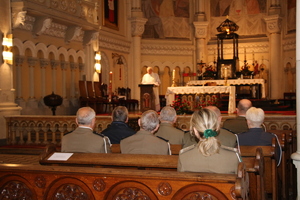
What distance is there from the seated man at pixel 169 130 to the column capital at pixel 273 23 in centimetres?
1653

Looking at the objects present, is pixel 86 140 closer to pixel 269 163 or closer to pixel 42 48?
pixel 269 163

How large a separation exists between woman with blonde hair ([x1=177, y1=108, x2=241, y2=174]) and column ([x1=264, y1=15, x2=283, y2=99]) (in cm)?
1845

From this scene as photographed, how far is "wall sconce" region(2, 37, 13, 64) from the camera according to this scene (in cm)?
1129

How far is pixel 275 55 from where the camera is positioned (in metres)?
20.6

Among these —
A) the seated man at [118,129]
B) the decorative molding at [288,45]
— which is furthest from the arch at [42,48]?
the decorative molding at [288,45]

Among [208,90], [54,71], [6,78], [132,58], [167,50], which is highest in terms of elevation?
[167,50]

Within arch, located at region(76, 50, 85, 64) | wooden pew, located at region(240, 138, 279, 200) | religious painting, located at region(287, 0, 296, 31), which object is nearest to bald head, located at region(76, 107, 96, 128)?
wooden pew, located at region(240, 138, 279, 200)

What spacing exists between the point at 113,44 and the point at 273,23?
7918 millimetres

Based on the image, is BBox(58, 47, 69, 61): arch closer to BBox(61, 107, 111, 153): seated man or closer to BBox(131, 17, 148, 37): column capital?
BBox(131, 17, 148, 37): column capital

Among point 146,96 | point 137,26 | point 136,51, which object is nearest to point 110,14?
point 137,26

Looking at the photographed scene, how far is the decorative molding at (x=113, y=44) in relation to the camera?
1870 centimetres

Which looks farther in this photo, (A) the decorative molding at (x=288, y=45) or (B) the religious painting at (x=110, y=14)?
(A) the decorative molding at (x=288, y=45)

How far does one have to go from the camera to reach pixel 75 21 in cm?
1445

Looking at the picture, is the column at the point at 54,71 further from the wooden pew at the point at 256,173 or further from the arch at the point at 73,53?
the wooden pew at the point at 256,173
